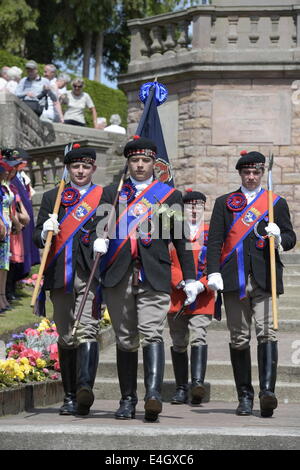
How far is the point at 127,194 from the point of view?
27.2ft

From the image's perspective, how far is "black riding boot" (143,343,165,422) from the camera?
762cm

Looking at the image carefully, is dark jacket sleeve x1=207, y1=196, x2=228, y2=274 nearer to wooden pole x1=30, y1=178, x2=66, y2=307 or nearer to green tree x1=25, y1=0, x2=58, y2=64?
wooden pole x1=30, y1=178, x2=66, y2=307

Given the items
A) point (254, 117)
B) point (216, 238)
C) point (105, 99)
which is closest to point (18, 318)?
point (216, 238)

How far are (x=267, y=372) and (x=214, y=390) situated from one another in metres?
1.73

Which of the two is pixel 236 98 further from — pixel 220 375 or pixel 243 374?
pixel 243 374

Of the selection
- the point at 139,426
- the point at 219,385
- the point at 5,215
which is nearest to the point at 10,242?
the point at 5,215

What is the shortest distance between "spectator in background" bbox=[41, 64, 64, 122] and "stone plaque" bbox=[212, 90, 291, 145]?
139 inches

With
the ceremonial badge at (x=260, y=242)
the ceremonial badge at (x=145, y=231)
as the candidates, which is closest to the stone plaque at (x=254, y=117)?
the ceremonial badge at (x=260, y=242)

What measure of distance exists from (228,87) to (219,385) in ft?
35.9

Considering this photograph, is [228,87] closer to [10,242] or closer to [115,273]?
[10,242]

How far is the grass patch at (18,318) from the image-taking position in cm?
1127

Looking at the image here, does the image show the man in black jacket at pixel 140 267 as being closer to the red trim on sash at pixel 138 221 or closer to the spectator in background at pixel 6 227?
the red trim on sash at pixel 138 221

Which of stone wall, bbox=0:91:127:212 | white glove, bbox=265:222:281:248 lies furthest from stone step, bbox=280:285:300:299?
white glove, bbox=265:222:281:248

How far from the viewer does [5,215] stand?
12.6 m
